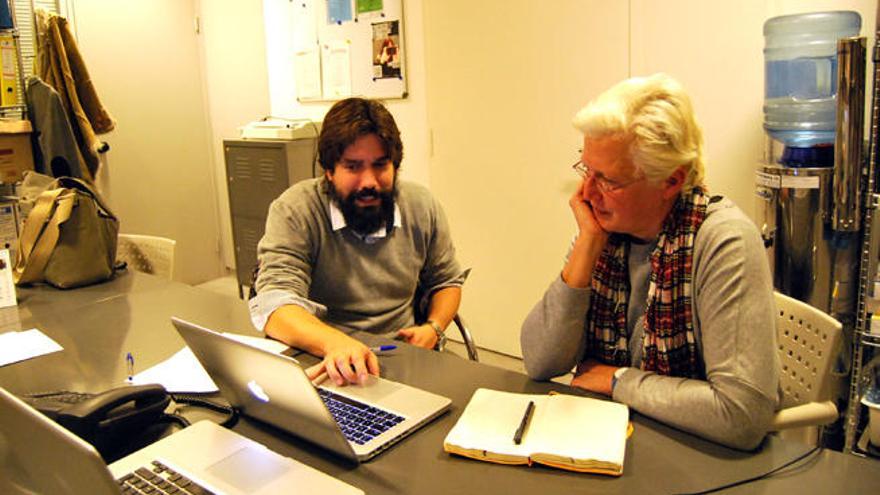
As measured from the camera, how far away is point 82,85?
440 cm

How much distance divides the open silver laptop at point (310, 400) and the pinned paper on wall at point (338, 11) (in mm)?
3103

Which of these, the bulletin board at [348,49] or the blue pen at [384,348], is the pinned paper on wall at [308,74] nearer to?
the bulletin board at [348,49]

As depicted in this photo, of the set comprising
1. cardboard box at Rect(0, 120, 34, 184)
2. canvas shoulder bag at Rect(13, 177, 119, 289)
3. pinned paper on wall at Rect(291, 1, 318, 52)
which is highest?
pinned paper on wall at Rect(291, 1, 318, 52)

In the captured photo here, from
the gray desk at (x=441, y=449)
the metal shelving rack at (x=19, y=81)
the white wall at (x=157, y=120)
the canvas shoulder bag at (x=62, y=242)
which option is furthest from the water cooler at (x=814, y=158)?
the white wall at (x=157, y=120)

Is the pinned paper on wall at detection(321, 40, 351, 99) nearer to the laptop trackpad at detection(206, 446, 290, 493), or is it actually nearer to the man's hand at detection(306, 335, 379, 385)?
the man's hand at detection(306, 335, 379, 385)

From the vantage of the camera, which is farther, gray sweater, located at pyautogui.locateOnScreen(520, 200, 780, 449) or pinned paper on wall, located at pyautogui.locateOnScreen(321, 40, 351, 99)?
pinned paper on wall, located at pyautogui.locateOnScreen(321, 40, 351, 99)

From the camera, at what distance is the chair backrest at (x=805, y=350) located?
155 centimetres

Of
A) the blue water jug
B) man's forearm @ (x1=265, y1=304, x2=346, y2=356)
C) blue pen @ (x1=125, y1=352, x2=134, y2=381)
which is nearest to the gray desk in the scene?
blue pen @ (x1=125, y1=352, x2=134, y2=381)

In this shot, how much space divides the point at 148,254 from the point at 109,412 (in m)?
1.70

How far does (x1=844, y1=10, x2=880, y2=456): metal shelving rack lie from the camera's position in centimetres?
223

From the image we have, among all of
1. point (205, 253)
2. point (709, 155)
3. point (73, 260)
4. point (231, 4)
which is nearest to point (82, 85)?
point (231, 4)

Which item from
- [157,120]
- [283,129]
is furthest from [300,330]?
[157,120]

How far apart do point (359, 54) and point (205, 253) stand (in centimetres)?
228

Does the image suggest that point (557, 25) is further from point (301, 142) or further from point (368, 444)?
point (368, 444)
